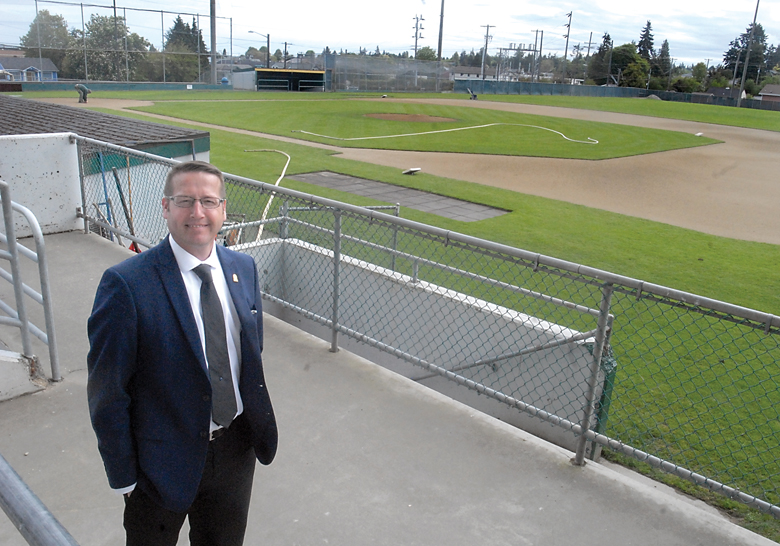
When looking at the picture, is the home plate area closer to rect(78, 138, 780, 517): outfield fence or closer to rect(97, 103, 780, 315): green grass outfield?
rect(97, 103, 780, 315): green grass outfield

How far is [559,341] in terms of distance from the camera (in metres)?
4.45

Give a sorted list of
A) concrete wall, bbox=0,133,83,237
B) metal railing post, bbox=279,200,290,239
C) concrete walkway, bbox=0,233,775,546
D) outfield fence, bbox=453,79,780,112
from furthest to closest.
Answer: outfield fence, bbox=453,79,780,112
concrete wall, bbox=0,133,83,237
metal railing post, bbox=279,200,290,239
concrete walkway, bbox=0,233,775,546

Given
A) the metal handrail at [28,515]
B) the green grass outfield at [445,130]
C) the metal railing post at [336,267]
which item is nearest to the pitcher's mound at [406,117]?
the green grass outfield at [445,130]

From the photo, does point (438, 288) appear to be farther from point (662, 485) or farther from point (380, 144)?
point (380, 144)

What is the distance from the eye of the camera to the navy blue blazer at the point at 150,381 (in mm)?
1953

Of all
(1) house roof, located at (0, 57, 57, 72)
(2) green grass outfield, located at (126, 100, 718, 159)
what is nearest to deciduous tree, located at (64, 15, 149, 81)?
(1) house roof, located at (0, 57, 57, 72)

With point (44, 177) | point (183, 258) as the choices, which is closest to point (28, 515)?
point (183, 258)

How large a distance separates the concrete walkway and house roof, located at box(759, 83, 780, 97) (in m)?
92.4

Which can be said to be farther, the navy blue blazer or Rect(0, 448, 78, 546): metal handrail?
the navy blue blazer

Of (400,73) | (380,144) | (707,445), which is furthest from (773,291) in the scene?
(400,73)

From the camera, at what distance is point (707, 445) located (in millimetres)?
4848

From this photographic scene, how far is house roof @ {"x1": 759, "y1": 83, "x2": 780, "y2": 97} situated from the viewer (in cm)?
7969

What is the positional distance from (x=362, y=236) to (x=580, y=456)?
6336mm

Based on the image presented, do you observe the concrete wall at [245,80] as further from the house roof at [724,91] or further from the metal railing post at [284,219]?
the house roof at [724,91]
